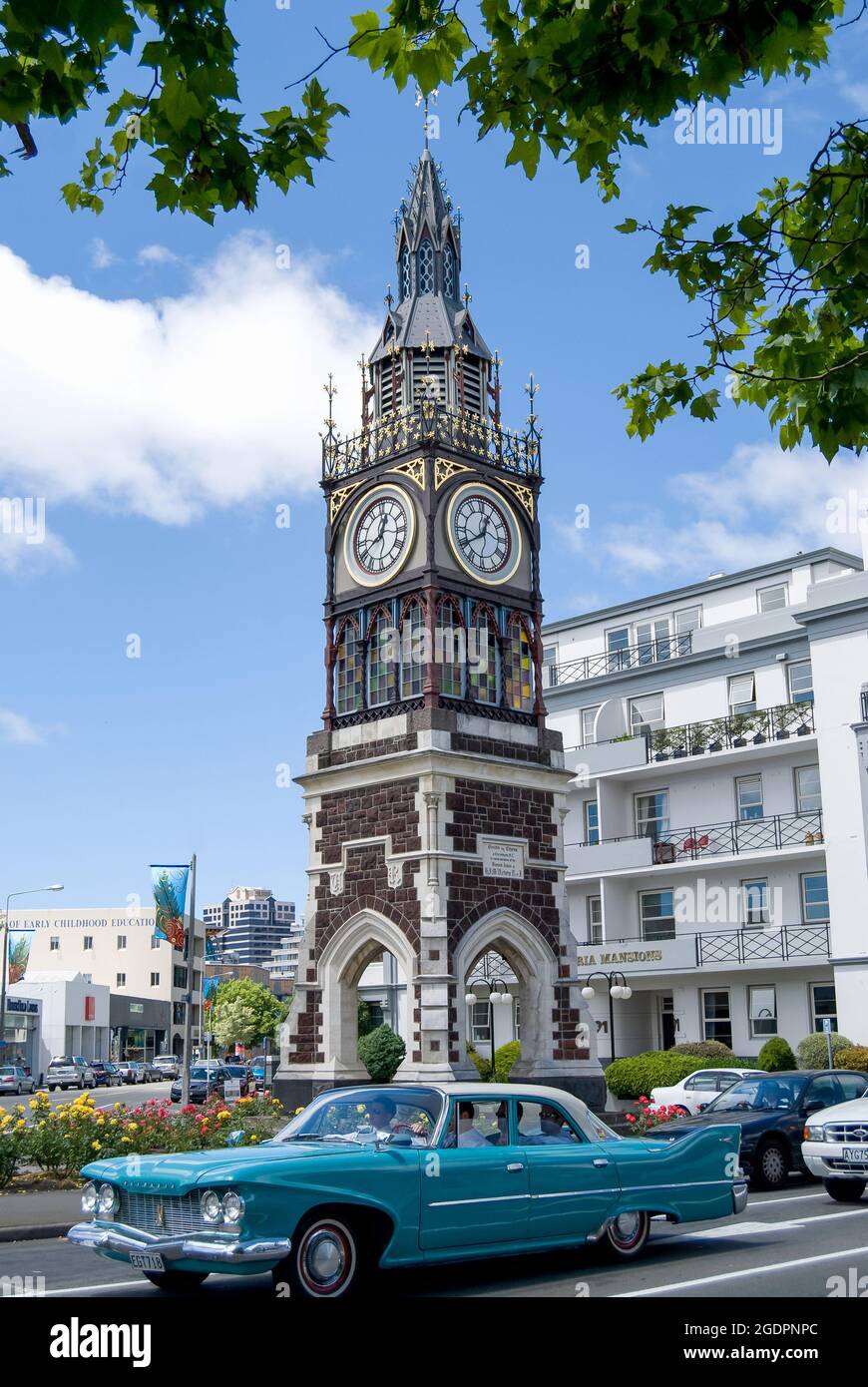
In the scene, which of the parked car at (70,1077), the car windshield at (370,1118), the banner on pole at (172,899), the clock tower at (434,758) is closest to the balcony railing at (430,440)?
the clock tower at (434,758)

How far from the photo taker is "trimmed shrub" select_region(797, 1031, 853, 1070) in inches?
1240

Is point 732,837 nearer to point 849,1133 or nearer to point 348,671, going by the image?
point 348,671

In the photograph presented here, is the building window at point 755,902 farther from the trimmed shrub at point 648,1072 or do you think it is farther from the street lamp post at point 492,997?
the trimmed shrub at point 648,1072

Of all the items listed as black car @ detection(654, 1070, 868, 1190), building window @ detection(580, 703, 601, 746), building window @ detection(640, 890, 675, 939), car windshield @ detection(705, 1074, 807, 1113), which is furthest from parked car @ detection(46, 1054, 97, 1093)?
black car @ detection(654, 1070, 868, 1190)

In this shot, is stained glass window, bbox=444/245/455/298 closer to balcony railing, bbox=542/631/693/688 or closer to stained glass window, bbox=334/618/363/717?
stained glass window, bbox=334/618/363/717

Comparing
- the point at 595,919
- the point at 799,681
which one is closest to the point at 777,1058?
the point at 595,919

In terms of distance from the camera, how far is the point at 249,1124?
67.1 ft

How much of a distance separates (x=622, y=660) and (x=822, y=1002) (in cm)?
1276

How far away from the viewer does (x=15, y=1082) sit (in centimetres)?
6088

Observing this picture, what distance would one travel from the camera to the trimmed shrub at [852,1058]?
3058cm

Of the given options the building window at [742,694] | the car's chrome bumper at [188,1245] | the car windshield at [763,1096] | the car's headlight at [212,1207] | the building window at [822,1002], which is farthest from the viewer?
the building window at [742,694]

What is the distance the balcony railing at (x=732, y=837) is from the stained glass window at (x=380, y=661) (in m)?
14.3

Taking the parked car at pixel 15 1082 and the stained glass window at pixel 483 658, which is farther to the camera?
the parked car at pixel 15 1082

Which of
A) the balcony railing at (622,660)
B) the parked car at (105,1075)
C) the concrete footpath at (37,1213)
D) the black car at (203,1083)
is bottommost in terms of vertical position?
the parked car at (105,1075)
